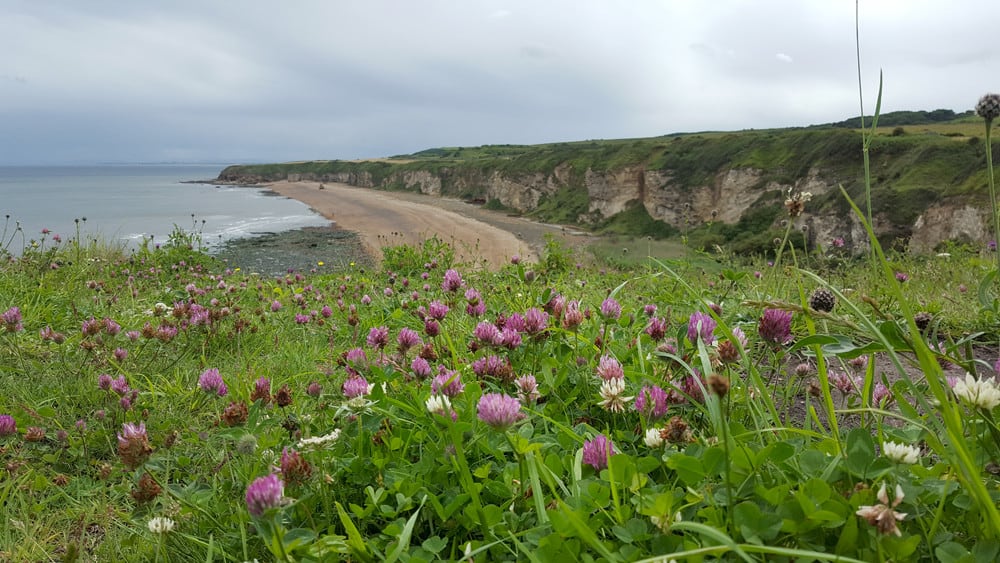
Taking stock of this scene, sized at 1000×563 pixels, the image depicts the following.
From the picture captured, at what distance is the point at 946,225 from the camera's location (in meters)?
22.4

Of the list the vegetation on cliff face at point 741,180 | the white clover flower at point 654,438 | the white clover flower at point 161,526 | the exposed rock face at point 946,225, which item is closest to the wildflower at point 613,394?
the white clover flower at point 654,438

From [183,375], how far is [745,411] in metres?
3.07

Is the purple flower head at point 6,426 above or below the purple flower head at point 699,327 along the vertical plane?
below

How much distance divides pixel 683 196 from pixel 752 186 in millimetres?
5391

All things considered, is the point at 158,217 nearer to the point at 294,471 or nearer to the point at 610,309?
the point at 610,309

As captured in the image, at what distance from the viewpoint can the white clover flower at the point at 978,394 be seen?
106cm

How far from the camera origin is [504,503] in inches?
54.4

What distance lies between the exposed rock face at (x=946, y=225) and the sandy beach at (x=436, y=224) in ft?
50.4

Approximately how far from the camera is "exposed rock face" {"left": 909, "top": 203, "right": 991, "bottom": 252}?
68.9 ft

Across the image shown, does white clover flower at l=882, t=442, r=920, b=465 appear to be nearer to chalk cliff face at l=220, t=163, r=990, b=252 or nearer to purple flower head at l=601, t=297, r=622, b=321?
purple flower head at l=601, t=297, r=622, b=321

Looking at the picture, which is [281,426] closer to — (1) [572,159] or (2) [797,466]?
(2) [797,466]

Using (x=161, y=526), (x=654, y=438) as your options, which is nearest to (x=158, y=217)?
(x=161, y=526)

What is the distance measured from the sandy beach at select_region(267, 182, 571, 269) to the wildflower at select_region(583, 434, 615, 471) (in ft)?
77.2

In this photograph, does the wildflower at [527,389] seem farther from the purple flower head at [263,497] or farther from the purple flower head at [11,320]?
the purple flower head at [11,320]
